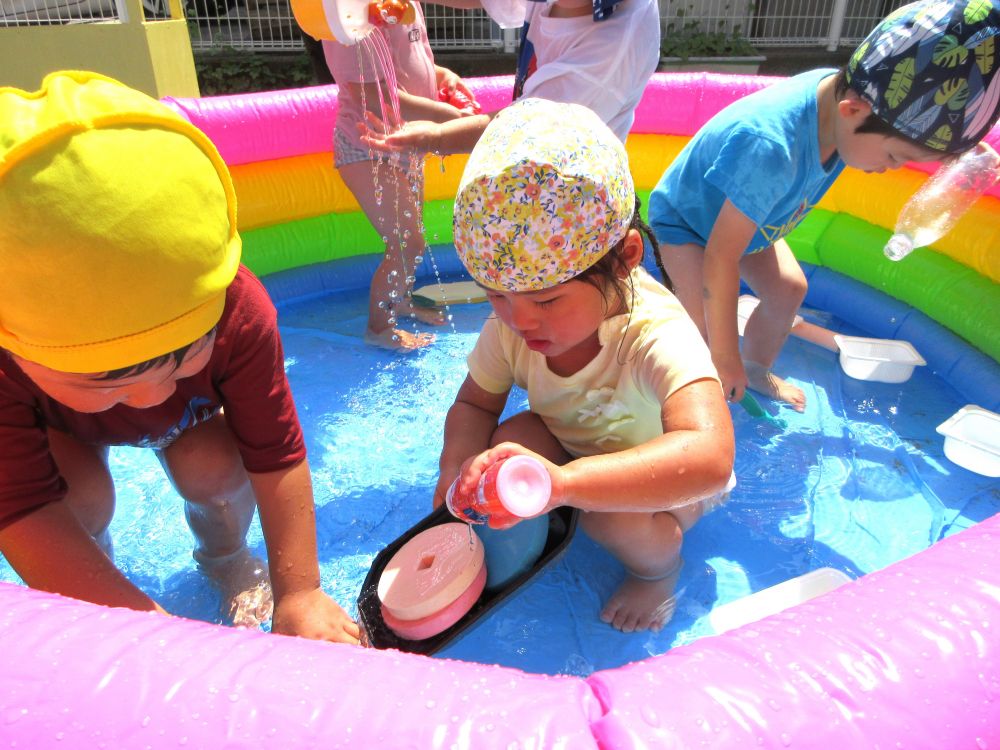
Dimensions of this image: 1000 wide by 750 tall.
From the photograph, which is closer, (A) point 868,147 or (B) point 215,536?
(B) point 215,536

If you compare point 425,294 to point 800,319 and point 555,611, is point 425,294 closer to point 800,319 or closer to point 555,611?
point 800,319

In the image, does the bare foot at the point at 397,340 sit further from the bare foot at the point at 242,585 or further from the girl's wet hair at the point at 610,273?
the girl's wet hair at the point at 610,273

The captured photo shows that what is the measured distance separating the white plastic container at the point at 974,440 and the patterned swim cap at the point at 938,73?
3.01ft

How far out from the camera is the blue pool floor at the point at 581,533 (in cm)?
190

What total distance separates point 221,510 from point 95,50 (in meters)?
5.00

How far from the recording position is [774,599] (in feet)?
6.15

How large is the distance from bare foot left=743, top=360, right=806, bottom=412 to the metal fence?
6588 millimetres

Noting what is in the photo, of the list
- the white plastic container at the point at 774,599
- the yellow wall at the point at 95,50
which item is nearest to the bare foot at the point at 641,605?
the white plastic container at the point at 774,599

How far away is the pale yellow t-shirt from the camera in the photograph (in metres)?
1.58

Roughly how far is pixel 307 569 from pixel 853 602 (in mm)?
988

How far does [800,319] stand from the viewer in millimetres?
3328

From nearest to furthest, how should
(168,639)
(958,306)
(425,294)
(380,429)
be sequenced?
(168,639), (380,429), (958,306), (425,294)

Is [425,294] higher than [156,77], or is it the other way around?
[156,77]

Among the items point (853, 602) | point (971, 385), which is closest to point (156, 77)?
point (971, 385)
